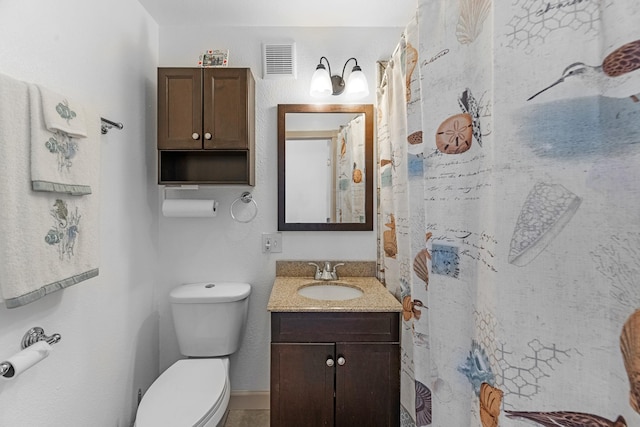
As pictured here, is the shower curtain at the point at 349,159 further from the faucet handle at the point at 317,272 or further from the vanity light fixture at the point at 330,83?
the faucet handle at the point at 317,272

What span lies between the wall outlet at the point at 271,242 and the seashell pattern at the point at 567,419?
1424mm

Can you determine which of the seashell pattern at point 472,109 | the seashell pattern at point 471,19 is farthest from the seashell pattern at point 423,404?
the seashell pattern at point 471,19

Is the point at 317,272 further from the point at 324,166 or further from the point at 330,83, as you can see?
the point at 330,83

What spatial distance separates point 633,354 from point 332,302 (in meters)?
1.07

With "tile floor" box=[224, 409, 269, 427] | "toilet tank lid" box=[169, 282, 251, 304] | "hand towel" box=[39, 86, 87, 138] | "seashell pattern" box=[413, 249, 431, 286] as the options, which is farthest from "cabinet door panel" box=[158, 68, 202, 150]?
"tile floor" box=[224, 409, 269, 427]

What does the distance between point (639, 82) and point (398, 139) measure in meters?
0.97

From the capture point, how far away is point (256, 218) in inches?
75.2

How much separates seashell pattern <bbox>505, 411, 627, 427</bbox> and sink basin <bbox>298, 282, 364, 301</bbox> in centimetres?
110

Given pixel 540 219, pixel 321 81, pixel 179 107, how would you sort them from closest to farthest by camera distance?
1. pixel 540 219
2. pixel 179 107
3. pixel 321 81

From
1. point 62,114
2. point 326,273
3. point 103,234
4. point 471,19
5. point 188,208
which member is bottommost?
point 326,273

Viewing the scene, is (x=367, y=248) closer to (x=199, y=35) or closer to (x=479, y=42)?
(x=479, y=42)

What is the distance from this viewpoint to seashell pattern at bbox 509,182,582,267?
2.13 feet

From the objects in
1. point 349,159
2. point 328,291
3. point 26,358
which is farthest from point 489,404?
point 349,159

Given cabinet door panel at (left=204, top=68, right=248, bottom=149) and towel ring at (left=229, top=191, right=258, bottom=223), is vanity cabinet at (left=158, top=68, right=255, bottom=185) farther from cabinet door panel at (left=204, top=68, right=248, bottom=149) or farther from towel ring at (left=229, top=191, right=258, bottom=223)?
towel ring at (left=229, top=191, right=258, bottom=223)
